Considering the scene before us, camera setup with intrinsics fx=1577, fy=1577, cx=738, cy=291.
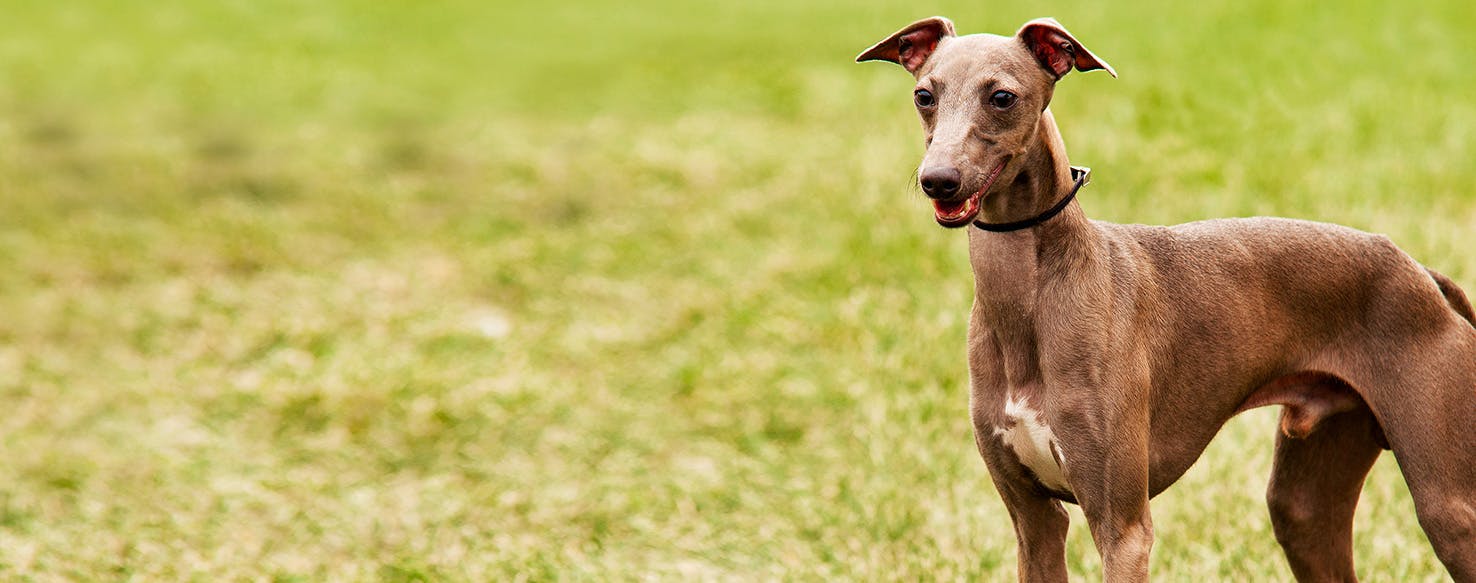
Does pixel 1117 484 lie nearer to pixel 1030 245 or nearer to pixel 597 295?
pixel 1030 245

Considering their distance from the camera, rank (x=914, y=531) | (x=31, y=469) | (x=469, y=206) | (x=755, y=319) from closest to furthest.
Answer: (x=914, y=531)
(x=31, y=469)
(x=755, y=319)
(x=469, y=206)

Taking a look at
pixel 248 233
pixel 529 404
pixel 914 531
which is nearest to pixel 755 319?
pixel 529 404

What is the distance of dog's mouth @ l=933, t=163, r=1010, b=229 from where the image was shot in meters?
3.55

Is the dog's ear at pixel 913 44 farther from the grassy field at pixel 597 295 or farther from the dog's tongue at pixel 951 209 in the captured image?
the grassy field at pixel 597 295

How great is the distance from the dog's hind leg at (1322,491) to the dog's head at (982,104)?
1.32 m

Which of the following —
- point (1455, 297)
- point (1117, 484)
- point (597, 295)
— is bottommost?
point (597, 295)

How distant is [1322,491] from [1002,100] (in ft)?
5.39

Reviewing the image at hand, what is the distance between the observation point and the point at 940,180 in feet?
11.5

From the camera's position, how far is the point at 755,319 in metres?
9.80

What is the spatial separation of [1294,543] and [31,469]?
6.45 meters

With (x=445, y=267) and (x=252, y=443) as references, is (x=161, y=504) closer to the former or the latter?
(x=252, y=443)

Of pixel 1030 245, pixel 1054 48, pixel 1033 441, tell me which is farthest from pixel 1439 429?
pixel 1054 48

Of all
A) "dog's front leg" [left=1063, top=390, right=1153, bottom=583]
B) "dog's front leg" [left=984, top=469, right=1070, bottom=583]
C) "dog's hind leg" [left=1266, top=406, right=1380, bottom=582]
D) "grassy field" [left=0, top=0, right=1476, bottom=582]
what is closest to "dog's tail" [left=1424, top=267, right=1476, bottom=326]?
"dog's hind leg" [left=1266, top=406, right=1380, bottom=582]

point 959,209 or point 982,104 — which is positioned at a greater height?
point 982,104
